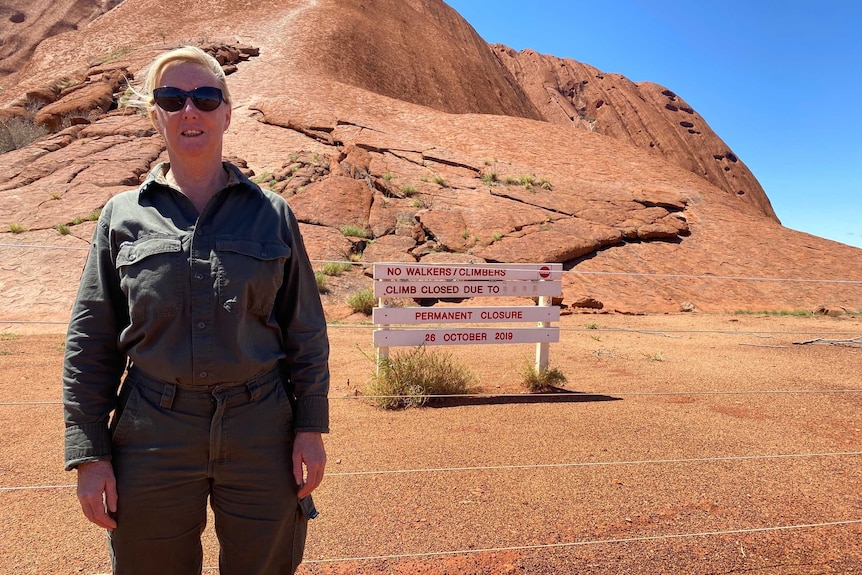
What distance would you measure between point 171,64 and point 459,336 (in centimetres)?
521

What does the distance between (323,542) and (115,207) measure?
7.38ft

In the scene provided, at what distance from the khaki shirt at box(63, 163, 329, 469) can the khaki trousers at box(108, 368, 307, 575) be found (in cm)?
7

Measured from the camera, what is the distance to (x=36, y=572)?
3.02m

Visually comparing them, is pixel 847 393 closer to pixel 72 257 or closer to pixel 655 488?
pixel 655 488

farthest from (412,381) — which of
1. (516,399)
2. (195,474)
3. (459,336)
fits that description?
(195,474)

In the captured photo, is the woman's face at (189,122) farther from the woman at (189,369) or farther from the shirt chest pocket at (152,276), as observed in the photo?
the shirt chest pocket at (152,276)

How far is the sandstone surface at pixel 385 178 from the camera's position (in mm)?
15312

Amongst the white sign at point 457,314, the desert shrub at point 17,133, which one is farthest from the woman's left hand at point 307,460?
the desert shrub at point 17,133

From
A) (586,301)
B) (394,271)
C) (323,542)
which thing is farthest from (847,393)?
(586,301)

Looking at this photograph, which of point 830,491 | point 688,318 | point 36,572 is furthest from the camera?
point 688,318

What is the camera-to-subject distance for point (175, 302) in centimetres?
174

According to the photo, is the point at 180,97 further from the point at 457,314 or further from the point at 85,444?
the point at 457,314

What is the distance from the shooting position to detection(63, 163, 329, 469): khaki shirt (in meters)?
1.75

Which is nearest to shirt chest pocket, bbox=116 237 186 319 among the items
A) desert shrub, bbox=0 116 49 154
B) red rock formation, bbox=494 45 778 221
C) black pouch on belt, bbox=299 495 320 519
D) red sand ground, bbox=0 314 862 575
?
black pouch on belt, bbox=299 495 320 519
